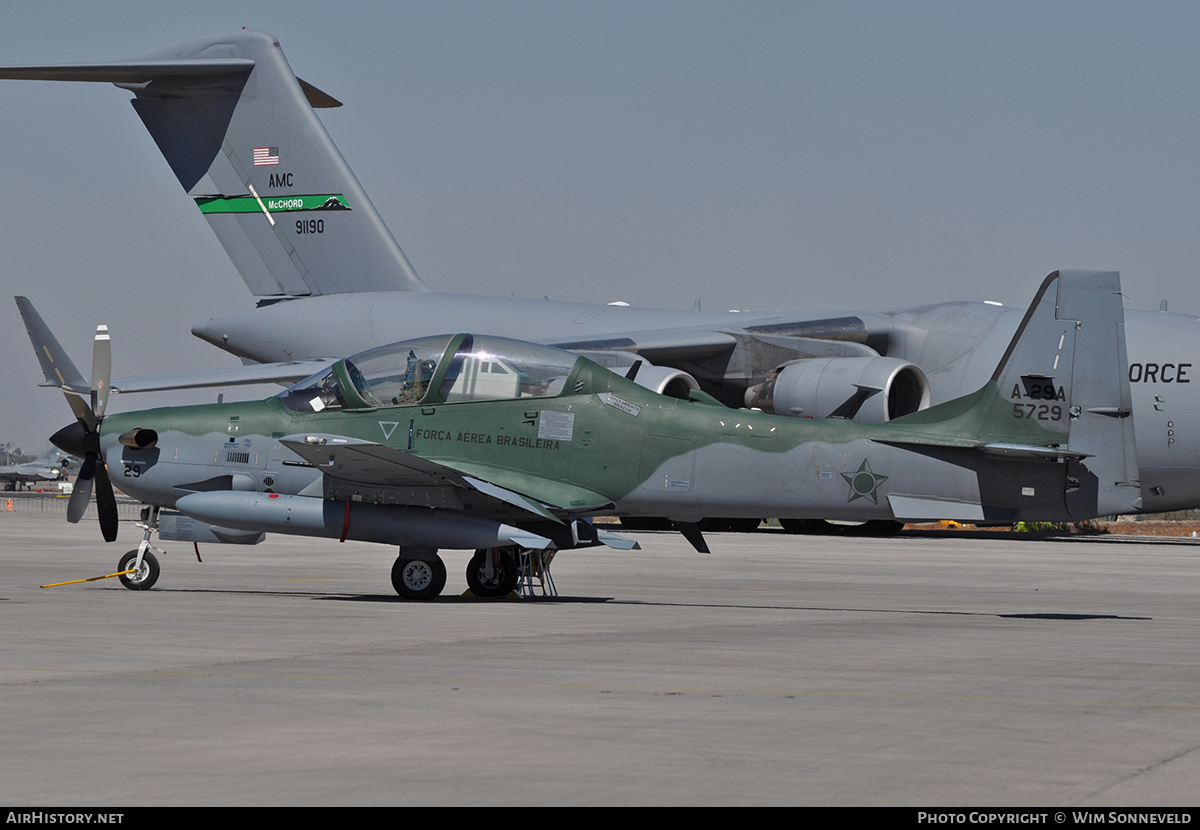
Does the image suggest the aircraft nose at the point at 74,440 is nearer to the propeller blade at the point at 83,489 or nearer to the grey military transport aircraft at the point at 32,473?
the propeller blade at the point at 83,489

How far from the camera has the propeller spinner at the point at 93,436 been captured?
54.2 ft

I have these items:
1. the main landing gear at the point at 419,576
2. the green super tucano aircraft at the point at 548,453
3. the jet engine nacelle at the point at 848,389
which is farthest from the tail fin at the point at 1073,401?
the jet engine nacelle at the point at 848,389

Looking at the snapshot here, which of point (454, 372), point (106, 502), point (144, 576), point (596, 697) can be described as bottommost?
point (144, 576)

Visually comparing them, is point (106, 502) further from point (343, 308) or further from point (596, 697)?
point (343, 308)

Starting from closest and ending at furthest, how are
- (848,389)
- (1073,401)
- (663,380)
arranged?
(1073,401) < (663,380) < (848,389)

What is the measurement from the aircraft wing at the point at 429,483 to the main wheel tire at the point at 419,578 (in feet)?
2.27

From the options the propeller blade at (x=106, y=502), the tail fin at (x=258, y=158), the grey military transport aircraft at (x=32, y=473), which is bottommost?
the grey military transport aircraft at (x=32, y=473)

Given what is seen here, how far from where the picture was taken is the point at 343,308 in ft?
112

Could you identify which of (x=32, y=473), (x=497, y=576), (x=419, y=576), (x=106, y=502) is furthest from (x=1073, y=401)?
(x=32, y=473)

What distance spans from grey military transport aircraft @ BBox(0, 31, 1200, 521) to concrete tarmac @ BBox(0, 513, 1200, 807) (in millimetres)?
12198

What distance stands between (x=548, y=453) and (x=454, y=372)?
1352 millimetres

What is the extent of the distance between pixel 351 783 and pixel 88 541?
24.0 meters

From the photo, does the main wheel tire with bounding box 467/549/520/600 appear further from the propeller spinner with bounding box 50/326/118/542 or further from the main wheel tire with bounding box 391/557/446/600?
the propeller spinner with bounding box 50/326/118/542

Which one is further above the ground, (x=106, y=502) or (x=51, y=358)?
(x=51, y=358)
